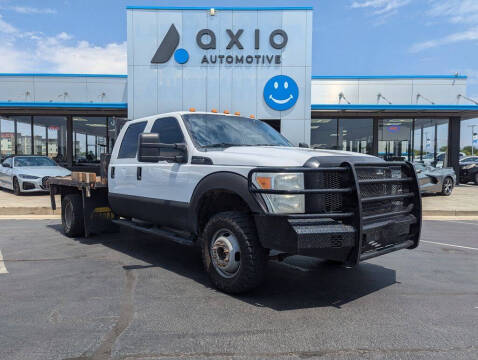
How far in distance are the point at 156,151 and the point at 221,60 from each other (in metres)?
11.9

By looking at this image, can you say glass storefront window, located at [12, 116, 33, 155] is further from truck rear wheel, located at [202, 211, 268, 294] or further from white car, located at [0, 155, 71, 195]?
truck rear wheel, located at [202, 211, 268, 294]

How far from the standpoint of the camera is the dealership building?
15.8 meters

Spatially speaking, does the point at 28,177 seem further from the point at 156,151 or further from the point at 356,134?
the point at 356,134

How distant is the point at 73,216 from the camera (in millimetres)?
7020

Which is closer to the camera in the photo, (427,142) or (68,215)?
(68,215)

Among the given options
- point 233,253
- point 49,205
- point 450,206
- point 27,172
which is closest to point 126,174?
point 233,253

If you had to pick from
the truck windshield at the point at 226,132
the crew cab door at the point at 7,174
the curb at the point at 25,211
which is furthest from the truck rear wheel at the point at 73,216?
the crew cab door at the point at 7,174

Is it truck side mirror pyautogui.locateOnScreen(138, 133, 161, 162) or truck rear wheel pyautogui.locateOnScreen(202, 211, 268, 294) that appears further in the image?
truck side mirror pyautogui.locateOnScreen(138, 133, 161, 162)

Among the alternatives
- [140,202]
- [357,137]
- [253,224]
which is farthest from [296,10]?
[253,224]

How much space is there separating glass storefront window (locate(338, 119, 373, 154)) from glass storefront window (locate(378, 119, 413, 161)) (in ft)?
1.86

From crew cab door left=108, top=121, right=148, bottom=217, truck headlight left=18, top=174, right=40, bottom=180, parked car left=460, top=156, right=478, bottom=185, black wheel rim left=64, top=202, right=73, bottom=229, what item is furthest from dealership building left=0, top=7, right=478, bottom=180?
crew cab door left=108, top=121, right=148, bottom=217

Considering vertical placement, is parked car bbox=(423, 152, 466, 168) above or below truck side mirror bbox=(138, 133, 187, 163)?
below

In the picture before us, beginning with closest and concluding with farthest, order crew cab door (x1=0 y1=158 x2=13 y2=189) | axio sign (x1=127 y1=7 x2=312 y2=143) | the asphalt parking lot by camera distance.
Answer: the asphalt parking lot
crew cab door (x1=0 y1=158 x2=13 y2=189)
axio sign (x1=127 y1=7 x2=312 y2=143)

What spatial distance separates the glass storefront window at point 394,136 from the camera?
21750mm
